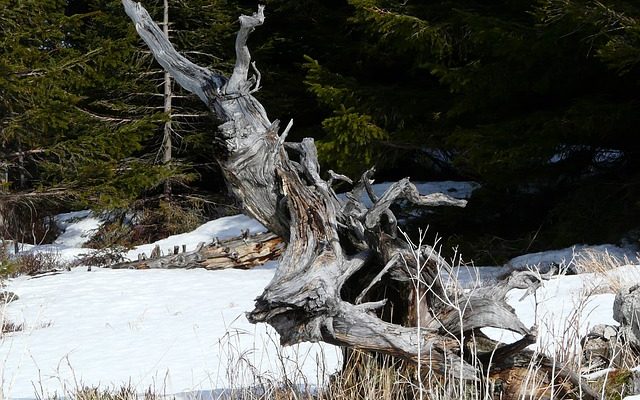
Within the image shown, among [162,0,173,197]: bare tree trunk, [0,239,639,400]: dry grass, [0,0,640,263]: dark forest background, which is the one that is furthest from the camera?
[162,0,173,197]: bare tree trunk

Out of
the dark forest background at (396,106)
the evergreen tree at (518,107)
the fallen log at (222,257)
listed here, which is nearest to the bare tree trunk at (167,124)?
the dark forest background at (396,106)

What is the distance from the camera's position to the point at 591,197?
34.0ft

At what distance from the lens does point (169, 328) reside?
272 inches

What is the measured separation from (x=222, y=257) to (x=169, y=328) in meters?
4.33

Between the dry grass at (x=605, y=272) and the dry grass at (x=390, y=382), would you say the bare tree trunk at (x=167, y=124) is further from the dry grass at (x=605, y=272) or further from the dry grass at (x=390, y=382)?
the dry grass at (x=390, y=382)

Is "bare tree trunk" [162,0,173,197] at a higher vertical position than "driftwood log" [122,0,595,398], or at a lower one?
higher

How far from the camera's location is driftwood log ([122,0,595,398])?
3271 millimetres

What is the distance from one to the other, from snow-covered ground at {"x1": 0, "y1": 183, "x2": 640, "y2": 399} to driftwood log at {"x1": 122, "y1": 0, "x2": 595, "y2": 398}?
36 centimetres

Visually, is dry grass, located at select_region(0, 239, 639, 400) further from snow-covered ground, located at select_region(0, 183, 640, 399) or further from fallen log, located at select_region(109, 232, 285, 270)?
fallen log, located at select_region(109, 232, 285, 270)

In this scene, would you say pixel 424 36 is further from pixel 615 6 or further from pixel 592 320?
pixel 592 320

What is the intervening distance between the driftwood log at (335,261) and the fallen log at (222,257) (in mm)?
6985

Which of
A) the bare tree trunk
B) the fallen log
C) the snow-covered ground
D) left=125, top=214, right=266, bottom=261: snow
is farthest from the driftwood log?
the bare tree trunk

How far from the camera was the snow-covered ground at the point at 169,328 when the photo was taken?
14.9 ft

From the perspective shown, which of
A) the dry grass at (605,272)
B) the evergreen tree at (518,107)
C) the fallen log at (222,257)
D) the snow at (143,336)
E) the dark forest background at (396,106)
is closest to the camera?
the snow at (143,336)
